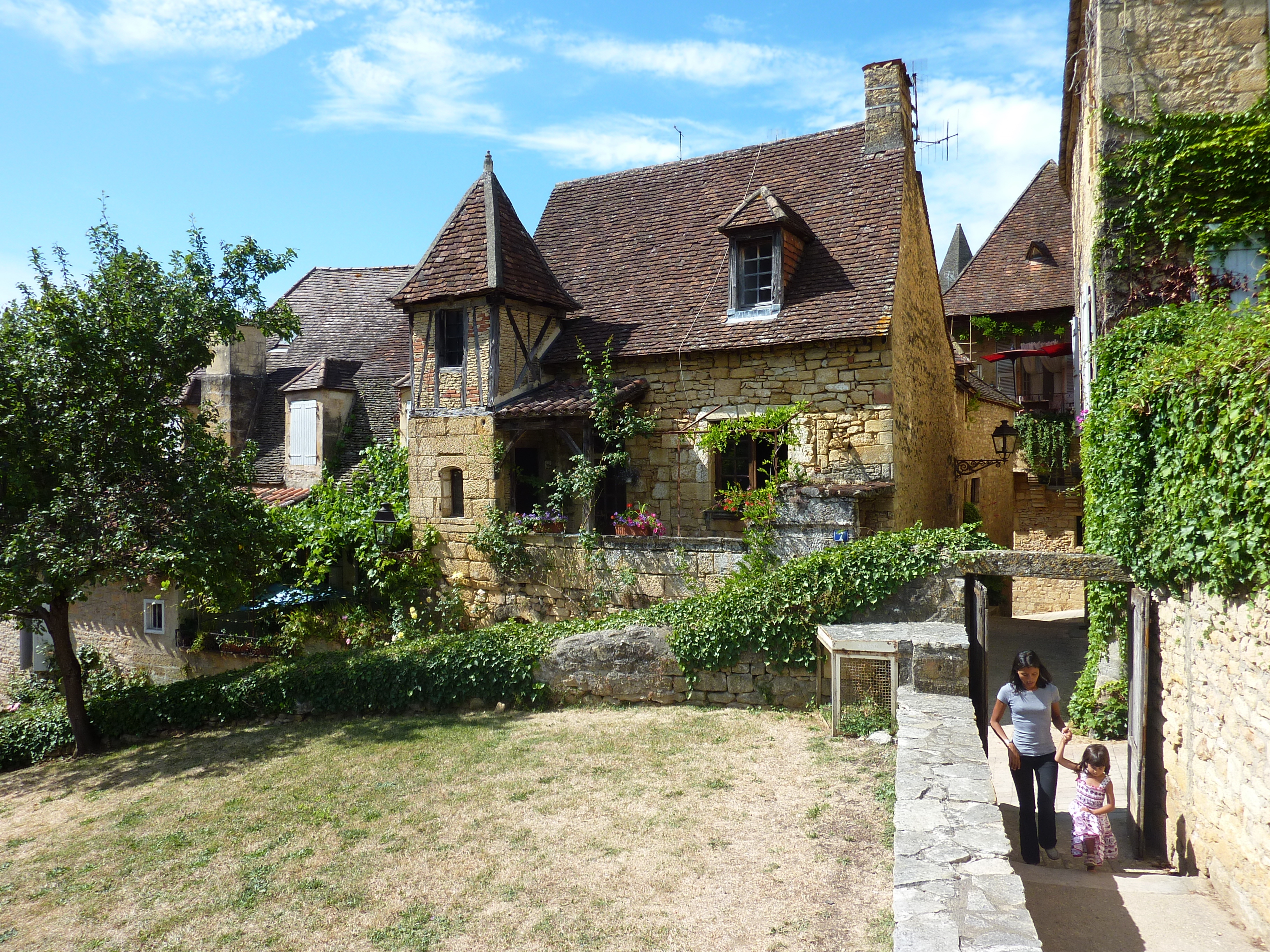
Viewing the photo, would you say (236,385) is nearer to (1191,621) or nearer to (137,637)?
(137,637)

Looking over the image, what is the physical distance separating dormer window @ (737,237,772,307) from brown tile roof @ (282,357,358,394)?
919cm

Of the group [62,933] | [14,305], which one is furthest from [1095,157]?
[14,305]

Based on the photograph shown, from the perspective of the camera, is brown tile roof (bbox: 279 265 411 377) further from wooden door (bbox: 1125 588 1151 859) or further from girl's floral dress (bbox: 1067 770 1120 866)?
girl's floral dress (bbox: 1067 770 1120 866)

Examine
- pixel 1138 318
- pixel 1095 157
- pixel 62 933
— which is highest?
pixel 1095 157

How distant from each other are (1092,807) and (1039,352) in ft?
40.3

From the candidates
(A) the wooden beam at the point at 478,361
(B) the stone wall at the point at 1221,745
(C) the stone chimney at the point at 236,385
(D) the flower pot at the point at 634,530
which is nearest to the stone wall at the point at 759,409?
(D) the flower pot at the point at 634,530

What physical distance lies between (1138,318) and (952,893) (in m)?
6.80

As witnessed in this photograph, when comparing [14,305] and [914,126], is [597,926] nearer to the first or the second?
[14,305]

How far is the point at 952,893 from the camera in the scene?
3.78 m

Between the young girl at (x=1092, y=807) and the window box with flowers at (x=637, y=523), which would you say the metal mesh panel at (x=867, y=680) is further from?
the window box with flowers at (x=637, y=523)

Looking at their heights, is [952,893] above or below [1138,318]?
below

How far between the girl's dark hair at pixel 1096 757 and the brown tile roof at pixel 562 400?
25.1 feet

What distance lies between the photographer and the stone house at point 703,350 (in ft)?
37.1

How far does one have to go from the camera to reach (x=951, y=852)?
4176mm
